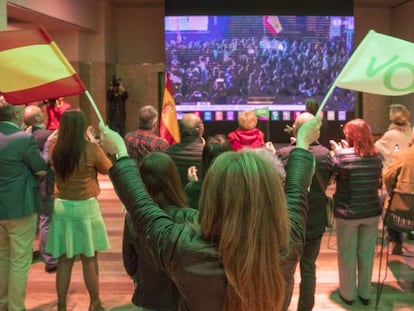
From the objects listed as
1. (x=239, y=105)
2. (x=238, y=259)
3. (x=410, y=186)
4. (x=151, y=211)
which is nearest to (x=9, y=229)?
(x=151, y=211)

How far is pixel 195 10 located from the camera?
11.7 metres

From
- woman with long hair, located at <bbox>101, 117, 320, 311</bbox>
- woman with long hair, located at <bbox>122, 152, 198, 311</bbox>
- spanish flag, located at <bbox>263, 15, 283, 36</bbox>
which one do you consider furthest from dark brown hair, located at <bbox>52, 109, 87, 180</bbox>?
spanish flag, located at <bbox>263, 15, 283, 36</bbox>

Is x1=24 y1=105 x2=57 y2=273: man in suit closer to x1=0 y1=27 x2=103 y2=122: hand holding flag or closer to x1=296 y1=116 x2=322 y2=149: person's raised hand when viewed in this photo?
x1=0 y1=27 x2=103 y2=122: hand holding flag

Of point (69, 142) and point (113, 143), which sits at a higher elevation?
point (113, 143)

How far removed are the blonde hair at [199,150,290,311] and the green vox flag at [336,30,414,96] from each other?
0.88 meters

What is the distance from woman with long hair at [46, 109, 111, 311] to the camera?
12.3 ft

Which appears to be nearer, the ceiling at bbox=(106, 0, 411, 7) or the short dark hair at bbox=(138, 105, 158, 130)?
the short dark hair at bbox=(138, 105, 158, 130)

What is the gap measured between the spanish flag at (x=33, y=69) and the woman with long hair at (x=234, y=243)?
99 centimetres

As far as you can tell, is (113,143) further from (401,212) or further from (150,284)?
(401,212)

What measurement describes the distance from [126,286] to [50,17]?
21.3 feet

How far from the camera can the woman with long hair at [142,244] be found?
2.51 m

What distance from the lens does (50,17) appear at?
380 inches

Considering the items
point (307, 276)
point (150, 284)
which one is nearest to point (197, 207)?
A: point (150, 284)

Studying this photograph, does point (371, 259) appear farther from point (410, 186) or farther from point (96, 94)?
point (96, 94)
